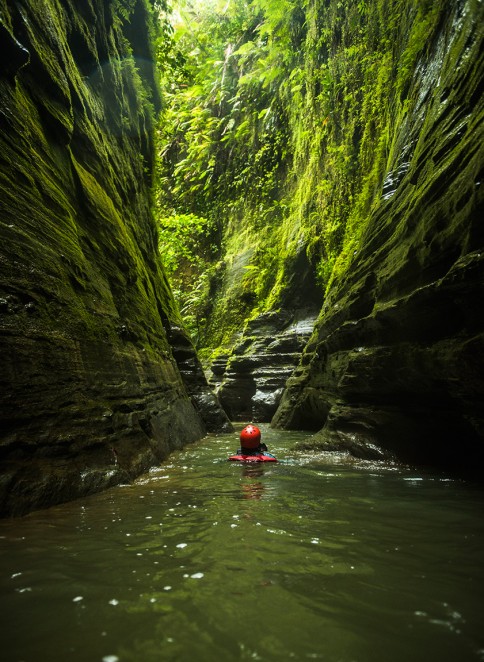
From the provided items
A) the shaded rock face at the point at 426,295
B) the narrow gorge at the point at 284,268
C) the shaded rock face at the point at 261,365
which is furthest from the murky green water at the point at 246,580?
the shaded rock face at the point at 261,365

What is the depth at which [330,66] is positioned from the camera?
14.2 m

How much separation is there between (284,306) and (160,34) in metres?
10.4

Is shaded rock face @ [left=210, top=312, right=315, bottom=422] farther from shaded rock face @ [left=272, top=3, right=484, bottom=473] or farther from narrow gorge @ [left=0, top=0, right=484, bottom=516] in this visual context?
shaded rock face @ [left=272, top=3, right=484, bottom=473]

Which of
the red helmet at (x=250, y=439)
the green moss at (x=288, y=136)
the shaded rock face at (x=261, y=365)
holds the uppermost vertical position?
the green moss at (x=288, y=136)

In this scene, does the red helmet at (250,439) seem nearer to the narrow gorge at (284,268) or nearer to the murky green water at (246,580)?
the narrow gorge at (284,268)

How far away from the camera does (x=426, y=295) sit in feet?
16.0

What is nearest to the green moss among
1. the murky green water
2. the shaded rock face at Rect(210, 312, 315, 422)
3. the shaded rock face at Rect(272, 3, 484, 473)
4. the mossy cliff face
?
the shaded rock face at Rect(210, 312, 315, 422)

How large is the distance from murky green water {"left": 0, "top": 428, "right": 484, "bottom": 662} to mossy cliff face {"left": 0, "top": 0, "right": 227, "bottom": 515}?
0.71 metres

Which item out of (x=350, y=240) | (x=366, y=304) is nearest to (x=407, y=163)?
(x=366, y=304)

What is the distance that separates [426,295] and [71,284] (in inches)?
182

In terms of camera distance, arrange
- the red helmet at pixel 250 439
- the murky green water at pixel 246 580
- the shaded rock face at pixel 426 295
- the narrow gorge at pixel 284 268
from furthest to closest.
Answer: the red helmet at pixel 250 439 < the shaded rock face at pixel 426 295 < the narrow gorge at pixel 284 268 < the murky green water at pixel 246 580

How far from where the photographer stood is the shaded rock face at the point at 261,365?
1428 cm

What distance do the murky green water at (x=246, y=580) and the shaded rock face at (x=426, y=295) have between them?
171cm

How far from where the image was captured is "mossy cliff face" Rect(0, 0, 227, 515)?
3595mm
